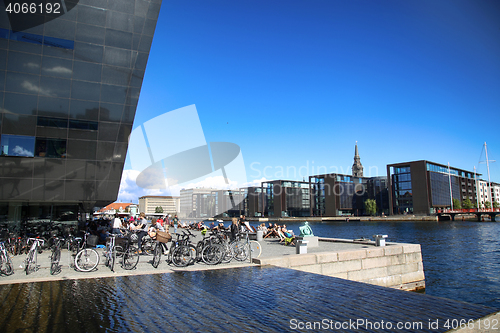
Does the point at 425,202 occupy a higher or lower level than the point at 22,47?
lower

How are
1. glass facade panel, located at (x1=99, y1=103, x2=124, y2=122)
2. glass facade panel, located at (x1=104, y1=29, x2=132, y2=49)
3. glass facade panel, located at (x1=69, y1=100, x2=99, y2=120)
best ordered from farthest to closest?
glass facade panel, located at (x1=99, y1=103, x2=124, y2=122) < glass facade panel, located at (x1=69, y1=100, x2=99, y2=120) < glass facade panel, located at (x1=104, y1=29, x2=132, y2=49)

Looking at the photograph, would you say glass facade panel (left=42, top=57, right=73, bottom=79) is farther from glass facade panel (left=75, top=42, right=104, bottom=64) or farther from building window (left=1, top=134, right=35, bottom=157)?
building window (left=1, top=134, right=35, bottom=157)

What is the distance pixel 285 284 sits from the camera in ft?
28.3

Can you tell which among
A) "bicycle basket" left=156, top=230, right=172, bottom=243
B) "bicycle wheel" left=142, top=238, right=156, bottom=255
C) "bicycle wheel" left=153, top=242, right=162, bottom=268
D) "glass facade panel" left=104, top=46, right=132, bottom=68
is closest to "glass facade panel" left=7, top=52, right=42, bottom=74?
"glass facade panel" left=104, top=46, right=132, bottom=68

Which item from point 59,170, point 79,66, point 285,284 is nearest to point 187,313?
point 285,284

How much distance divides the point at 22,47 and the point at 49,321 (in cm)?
1778

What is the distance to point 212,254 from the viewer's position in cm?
1172

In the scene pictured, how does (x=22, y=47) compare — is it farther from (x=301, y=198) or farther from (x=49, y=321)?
(x=301, y=198)

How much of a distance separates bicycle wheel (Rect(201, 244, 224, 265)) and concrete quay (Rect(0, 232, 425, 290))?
280 mm

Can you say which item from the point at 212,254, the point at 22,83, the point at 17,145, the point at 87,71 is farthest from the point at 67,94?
the point at 212,254

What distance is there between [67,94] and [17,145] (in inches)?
152

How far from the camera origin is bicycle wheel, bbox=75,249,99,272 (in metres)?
10.6

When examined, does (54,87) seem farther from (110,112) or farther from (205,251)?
(205,251)

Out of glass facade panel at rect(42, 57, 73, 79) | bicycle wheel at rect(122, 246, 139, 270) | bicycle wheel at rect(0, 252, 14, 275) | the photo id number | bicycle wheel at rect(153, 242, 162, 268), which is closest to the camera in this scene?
bicycle wheel at rect(0, 252, 14, 275)
